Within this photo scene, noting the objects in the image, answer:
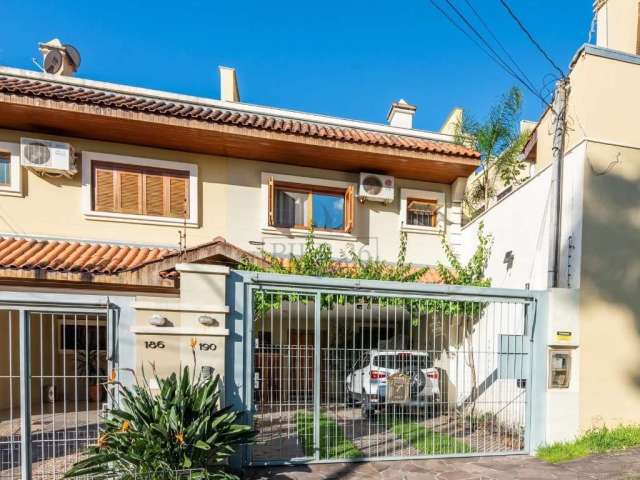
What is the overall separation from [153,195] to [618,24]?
11.8 metres

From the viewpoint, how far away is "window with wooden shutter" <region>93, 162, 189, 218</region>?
7793 millimetres

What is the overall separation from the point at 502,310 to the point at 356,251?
138 inches

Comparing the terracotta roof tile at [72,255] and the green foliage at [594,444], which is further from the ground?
the terracotta roof tile at [72,255]

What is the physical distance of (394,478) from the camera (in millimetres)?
4371

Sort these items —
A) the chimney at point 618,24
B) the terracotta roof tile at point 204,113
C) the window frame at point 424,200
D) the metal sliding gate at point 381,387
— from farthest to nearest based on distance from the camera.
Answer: the window frame at point 424,200
the chimney at point 618,24
the terracotta roof tile at point 204,113
the metal sliding gate at point 381,387

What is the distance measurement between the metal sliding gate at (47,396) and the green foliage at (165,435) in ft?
1.73

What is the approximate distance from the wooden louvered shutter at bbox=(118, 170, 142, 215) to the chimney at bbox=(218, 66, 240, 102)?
3.94m

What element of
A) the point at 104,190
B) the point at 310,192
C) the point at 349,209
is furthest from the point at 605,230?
the point at 104,190

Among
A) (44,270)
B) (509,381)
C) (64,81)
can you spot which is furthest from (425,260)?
(64,81)

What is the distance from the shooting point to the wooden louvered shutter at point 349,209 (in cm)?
875

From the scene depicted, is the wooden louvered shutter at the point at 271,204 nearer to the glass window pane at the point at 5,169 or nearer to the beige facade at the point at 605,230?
the glass window pane at the point at 5,169

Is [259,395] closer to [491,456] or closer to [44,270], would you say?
[491,456]

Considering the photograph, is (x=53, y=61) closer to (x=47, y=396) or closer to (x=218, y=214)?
(x=218, y=214)

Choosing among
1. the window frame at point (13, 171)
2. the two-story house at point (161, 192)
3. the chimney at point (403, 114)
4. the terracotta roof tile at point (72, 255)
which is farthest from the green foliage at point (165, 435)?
the chimney at point (403, 114)
